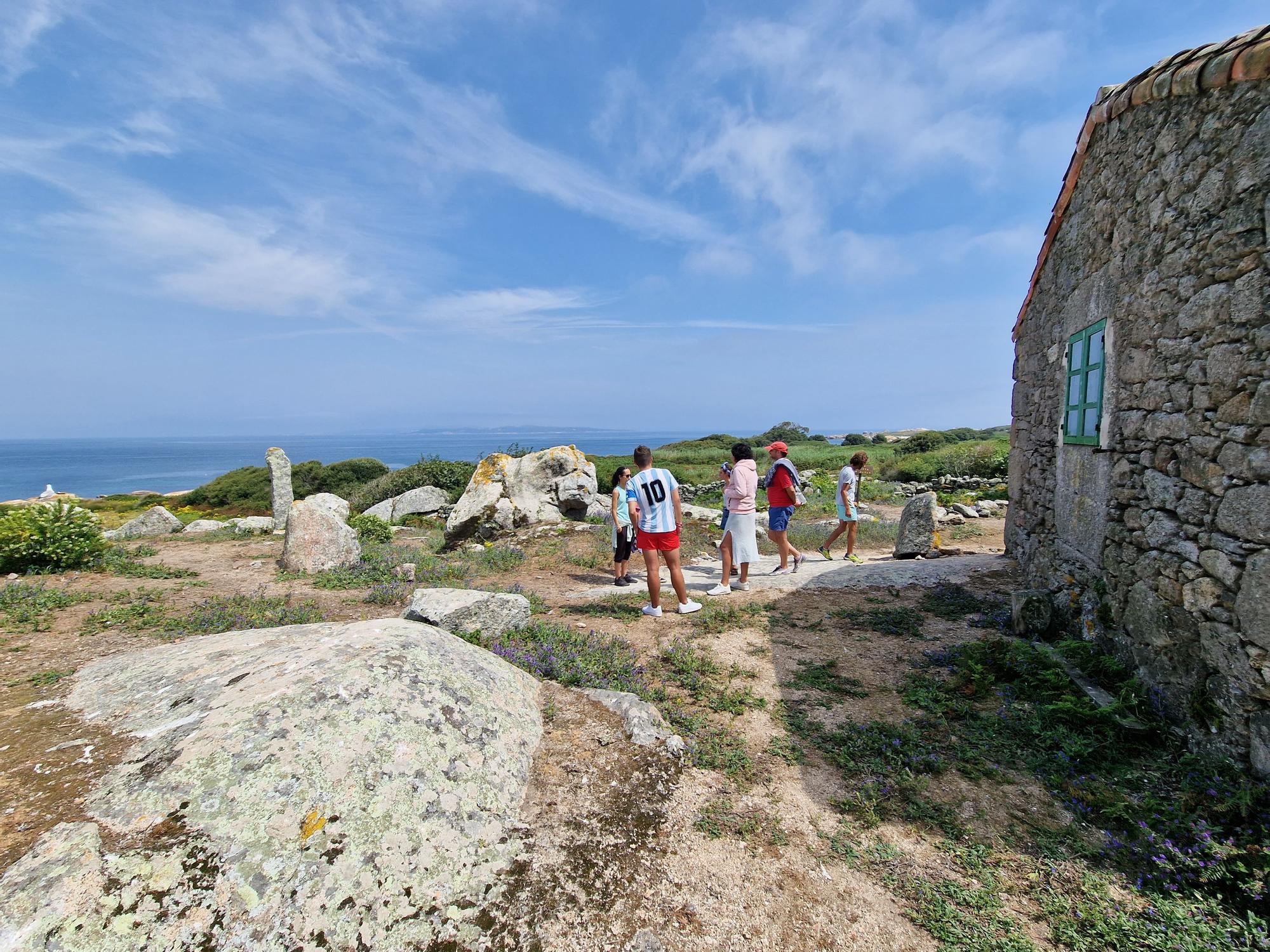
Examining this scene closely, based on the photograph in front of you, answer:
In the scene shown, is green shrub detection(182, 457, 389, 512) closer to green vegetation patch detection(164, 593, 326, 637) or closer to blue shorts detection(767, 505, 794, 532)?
green vegetation patch detection(164, 593, 326, 637)

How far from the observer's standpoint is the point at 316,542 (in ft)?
34.7

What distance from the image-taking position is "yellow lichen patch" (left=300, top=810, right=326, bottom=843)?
9.34 feet

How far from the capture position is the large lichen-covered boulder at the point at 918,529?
1102cm

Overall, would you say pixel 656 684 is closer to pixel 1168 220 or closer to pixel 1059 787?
pixel 1059 787

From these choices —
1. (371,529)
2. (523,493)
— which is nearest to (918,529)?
(523,493)

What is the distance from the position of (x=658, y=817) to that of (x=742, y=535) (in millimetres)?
5534

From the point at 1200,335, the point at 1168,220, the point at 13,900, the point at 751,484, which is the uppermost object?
the point at 1168,220

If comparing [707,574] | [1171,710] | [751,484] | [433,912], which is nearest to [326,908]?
[433,912]

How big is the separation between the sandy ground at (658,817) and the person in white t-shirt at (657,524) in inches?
45.9

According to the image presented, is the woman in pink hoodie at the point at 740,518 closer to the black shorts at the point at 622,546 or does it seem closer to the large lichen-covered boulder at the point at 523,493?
the black shorts at the point at 622,546

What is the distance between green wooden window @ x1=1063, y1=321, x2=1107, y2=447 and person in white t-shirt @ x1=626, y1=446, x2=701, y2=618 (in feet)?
14.7

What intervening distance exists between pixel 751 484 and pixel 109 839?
24.6 feet

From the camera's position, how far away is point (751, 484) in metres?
8.67

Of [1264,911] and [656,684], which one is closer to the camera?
[1264,911]
